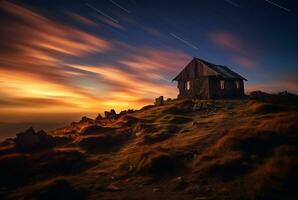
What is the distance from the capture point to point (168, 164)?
69.4 ft

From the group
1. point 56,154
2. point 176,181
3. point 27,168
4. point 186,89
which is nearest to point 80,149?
point 56,154

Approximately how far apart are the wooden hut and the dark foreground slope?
2208 centimetres

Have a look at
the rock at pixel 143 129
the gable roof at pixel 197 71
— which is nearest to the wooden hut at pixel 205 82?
the gable roof at pixel 197 71

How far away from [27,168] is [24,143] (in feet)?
29.8

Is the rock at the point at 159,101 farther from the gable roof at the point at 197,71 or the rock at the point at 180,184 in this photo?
the rock at the point at 180,184

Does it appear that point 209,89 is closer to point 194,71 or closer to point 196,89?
point 196,89

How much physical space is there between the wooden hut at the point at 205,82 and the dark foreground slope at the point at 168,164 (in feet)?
72.4

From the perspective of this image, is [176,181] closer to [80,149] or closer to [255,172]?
[255,172]

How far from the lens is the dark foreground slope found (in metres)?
16.7

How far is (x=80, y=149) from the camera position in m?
31.1

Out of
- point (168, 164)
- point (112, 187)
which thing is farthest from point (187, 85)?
point (112, 187)

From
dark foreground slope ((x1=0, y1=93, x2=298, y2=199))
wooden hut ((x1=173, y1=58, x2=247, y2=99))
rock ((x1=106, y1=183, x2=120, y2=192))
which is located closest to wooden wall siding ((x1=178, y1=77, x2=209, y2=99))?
wooden hut ((x1=173, y1=58, x2=247, y2=99))

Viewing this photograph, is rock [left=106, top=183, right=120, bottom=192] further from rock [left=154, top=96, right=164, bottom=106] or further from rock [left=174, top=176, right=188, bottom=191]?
rock [left=154, top=96, right=164, bottom=106]

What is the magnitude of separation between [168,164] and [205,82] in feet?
129
